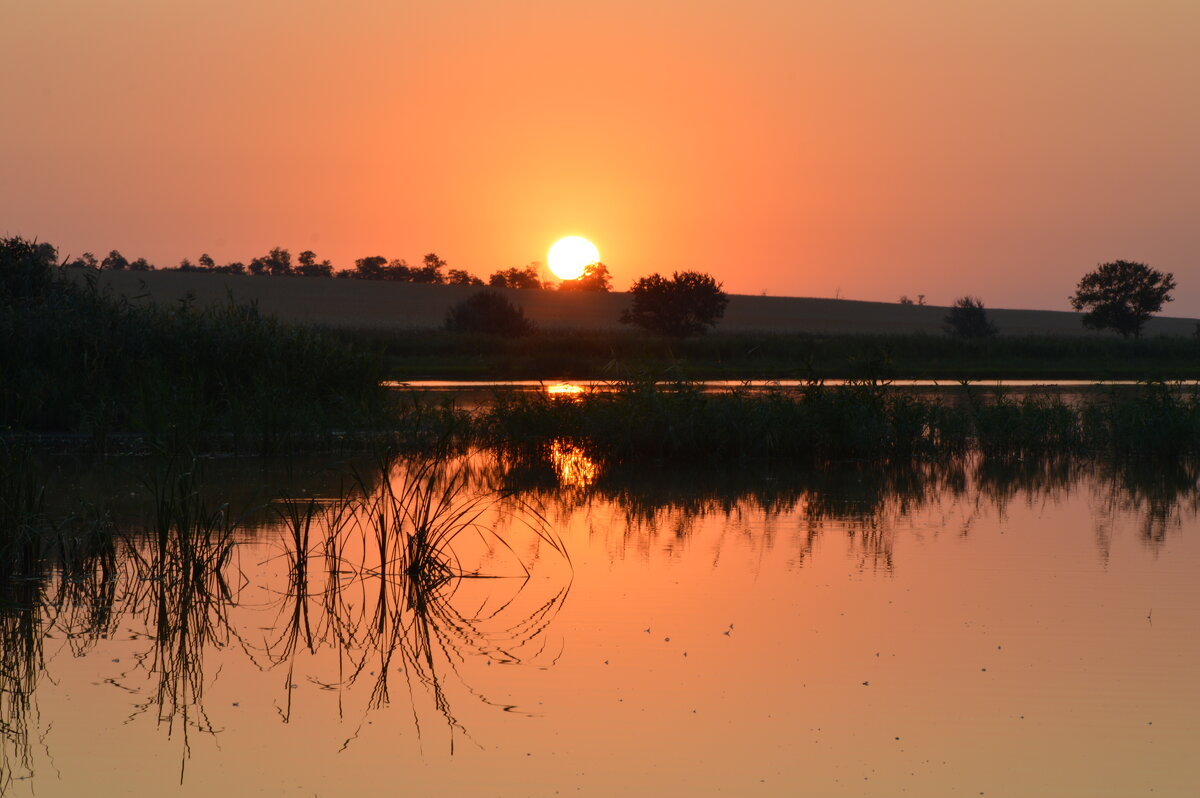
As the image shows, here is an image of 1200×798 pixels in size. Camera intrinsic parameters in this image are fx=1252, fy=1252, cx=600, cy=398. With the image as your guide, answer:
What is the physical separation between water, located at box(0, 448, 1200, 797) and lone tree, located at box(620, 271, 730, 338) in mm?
57407

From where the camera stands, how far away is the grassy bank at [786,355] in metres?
45.3

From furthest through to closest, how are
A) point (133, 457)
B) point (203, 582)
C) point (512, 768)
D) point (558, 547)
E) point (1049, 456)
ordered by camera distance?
point (1049, 456) < point (133, 457) < point (558, 547) < point (203, 582) < point (512, 768)

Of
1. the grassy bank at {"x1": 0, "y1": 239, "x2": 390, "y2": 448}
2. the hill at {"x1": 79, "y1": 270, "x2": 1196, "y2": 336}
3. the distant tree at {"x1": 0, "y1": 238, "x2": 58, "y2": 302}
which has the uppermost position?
the hill at {"x1": 79, "y1": 270, "x2": 1196, "y2": 336}

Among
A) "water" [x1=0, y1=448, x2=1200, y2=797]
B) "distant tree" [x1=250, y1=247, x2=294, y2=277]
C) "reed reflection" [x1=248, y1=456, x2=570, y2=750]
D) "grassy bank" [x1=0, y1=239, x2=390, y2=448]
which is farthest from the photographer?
"distant tree" [x1=250, y1=247, x2=294, y2=277]

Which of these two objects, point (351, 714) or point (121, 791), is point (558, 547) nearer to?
point (351, 714)

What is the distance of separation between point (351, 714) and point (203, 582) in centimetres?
297

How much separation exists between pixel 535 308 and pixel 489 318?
35540 millimetres

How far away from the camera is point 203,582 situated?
8.84m

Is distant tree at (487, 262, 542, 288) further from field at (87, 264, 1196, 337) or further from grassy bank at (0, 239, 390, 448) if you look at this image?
grassy bank at (0, 239, 390, 448)

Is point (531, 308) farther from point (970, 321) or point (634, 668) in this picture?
point (634, 668)

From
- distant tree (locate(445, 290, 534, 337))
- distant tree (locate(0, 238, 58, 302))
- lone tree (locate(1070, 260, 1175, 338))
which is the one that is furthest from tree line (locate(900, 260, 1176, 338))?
distant tree (locate(0, 238, 58, 302))

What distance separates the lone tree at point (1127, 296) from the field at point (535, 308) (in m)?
11.1

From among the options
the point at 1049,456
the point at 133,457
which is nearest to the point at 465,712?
the point at 133,457

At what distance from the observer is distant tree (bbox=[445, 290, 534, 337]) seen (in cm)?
6128
